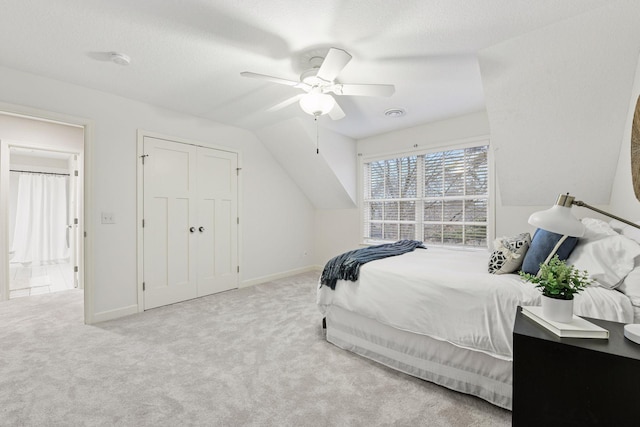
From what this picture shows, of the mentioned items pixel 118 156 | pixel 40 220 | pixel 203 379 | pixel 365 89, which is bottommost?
pixel 203 379

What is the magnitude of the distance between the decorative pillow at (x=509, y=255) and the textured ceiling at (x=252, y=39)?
1.46 m

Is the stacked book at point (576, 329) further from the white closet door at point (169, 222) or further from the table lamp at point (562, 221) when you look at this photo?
the white closet door at point (169, 222)

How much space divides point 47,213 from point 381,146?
7.13 m

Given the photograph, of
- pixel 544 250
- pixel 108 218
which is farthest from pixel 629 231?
pixel 108 218

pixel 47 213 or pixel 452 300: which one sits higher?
pixel 47 213

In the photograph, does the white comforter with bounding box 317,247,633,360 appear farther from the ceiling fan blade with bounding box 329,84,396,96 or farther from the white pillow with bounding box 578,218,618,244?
the ceiling fan blade with bounding box 329,84,396,96

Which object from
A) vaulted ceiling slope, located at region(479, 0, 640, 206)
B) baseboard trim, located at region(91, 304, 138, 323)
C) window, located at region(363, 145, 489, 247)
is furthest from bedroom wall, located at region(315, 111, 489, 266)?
baseboard trim, located at region(91, 304, 138, 323)

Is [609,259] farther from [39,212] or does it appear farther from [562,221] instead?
[39,212]

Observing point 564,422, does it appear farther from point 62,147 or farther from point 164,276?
point 62,147

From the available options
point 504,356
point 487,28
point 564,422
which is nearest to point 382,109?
point 487,28

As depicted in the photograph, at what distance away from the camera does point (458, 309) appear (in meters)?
1.79

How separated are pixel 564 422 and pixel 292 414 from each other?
4.13 ft

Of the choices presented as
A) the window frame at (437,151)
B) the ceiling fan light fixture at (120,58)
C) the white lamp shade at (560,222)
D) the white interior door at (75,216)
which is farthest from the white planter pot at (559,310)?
the white interior door at (75,216)

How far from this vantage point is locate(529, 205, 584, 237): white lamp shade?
1.20 meters
